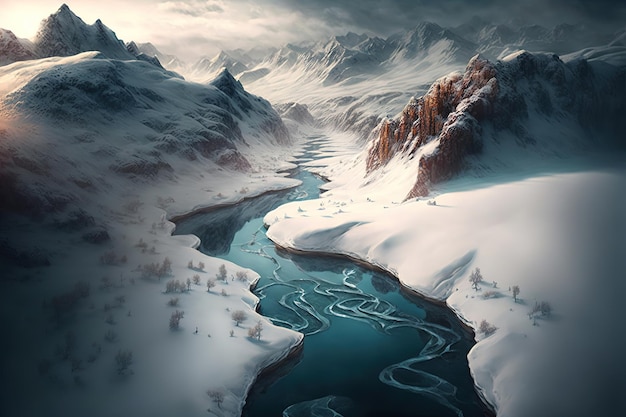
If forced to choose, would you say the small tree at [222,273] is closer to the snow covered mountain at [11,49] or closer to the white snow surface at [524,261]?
the white snow surface at [524,261]

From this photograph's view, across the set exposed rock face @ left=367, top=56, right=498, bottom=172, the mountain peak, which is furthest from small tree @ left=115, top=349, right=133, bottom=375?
the mountain peak

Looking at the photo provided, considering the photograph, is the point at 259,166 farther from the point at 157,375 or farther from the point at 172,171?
the point at 157,375

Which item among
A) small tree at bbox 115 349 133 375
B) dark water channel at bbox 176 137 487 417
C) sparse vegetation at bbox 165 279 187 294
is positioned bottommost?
dark water channel at bbox 176 137 487 417

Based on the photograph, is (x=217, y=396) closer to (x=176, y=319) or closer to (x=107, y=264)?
(x=176, y=319)

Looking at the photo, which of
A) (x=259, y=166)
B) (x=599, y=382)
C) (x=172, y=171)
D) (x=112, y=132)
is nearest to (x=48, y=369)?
(x=599, y=382)

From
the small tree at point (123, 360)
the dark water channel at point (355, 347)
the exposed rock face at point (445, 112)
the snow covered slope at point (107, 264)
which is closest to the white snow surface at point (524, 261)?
the dark water channel at point (355, 347)

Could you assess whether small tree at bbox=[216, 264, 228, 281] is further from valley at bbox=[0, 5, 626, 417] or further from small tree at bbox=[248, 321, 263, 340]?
small tree at bbox=[248, 321, 263, 340]

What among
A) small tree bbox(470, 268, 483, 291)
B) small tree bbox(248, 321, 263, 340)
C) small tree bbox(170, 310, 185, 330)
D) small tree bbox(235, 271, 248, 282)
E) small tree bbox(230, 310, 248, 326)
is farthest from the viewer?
small tree bbox(235, 271, 248, 282)
